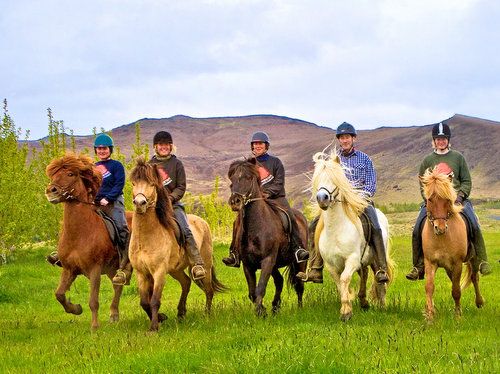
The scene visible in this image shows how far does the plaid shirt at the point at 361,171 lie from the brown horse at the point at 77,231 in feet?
14.2

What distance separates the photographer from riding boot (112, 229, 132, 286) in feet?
30.8

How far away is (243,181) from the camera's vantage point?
956cm

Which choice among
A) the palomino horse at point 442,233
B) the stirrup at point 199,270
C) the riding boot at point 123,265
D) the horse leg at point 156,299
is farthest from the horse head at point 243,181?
the palomino horse at point 442,233

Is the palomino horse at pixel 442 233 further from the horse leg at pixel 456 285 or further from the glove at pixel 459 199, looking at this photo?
the glove at pixel 459 199

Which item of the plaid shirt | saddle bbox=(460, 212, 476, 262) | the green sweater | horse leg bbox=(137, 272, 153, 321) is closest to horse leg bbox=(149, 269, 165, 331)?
horse leg bbox=(137, 272, 153, 321)

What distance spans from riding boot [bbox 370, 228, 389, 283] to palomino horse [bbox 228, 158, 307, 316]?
1556 millimetres

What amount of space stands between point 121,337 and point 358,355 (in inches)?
140

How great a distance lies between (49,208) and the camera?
24547mm

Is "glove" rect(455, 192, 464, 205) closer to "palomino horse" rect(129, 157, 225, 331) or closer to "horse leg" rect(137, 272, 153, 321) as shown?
"palomino horse" rect(129, 157, 225, 331)

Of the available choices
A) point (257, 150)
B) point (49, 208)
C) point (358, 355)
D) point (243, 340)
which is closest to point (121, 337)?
point (243, 340)

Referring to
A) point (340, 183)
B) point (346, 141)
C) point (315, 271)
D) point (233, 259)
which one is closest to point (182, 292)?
point (233, 259)

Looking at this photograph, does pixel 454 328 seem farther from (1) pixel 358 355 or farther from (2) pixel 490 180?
(2) pixel 490 180

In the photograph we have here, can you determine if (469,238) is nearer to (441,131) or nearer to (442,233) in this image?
(442,233)

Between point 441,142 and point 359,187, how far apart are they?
159cm
